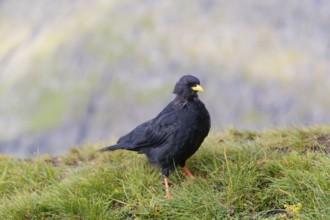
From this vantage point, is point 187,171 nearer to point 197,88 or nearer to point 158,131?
point 158,131

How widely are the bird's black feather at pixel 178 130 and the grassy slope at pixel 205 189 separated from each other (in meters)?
0.23

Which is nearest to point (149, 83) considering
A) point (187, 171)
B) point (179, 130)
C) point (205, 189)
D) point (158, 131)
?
point (158, 131)

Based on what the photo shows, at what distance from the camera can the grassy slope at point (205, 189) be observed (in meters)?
5.14

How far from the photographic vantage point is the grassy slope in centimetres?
514

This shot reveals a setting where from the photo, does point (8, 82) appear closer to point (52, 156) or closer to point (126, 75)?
point (126, 75)

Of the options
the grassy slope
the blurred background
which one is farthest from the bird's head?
the blurred background

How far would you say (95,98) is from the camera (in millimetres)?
181000

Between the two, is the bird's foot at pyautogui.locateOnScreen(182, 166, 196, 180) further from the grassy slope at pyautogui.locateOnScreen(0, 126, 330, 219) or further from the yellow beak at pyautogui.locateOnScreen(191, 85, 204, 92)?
the yellow beak at pyautogui.locateOnScreen(191, 85, 204, 92)

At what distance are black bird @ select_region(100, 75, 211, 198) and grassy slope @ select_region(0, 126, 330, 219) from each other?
21 cm

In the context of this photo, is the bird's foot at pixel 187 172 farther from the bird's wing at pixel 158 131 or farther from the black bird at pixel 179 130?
the bird's wing at pixel 158 131

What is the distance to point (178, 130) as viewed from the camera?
6074 mm

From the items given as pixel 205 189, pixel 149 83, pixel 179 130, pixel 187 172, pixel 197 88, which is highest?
pixel 149 83

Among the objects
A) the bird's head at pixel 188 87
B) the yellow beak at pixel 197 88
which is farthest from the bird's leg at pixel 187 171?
the yellow beak at pixel 197 88

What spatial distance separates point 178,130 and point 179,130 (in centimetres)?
2
